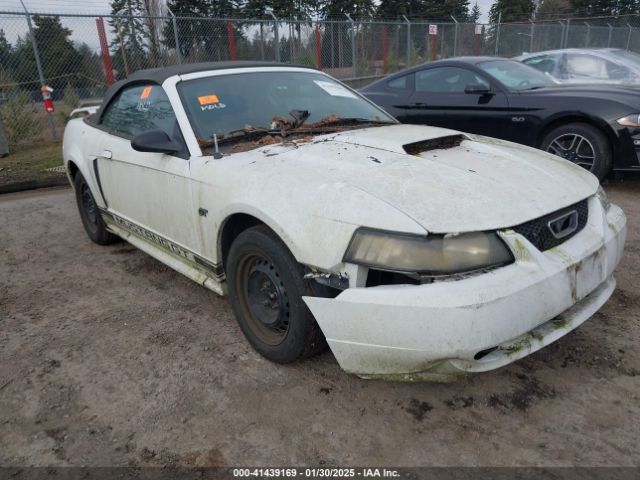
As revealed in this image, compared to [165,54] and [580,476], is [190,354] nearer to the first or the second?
[580,476]

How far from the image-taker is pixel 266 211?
2318 millimetres

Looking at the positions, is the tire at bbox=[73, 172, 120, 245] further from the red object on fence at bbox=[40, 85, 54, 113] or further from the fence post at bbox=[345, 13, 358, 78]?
the fence post at bbox=[345, 13, 358, 78]

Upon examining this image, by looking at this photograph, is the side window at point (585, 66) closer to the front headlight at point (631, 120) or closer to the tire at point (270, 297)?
the front headlight at point (631, 120)

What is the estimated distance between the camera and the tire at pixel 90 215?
4457 mm

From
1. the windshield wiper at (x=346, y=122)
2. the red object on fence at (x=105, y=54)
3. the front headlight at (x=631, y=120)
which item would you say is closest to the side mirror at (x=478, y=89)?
the front headlight at (x=631, y=120)

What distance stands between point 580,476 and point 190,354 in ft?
6.42

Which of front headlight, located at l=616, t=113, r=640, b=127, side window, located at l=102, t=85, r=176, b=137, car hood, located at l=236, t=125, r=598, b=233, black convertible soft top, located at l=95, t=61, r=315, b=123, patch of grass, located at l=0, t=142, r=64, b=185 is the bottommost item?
patch of grass, located at l=0, t=142, r=64, b=185

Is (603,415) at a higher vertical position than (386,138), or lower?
lower

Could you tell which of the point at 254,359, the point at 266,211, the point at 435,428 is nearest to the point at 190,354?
the point at 254,359

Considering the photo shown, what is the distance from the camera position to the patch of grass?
737 cm

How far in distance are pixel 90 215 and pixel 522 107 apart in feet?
15.6

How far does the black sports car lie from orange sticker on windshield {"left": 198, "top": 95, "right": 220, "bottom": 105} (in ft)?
12.3

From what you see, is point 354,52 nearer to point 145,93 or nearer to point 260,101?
point 145,93

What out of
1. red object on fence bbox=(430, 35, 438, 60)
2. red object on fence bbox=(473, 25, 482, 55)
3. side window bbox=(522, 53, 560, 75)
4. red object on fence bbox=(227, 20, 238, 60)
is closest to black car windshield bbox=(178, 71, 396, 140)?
side window bbox=(522, 53, 560, 75)
